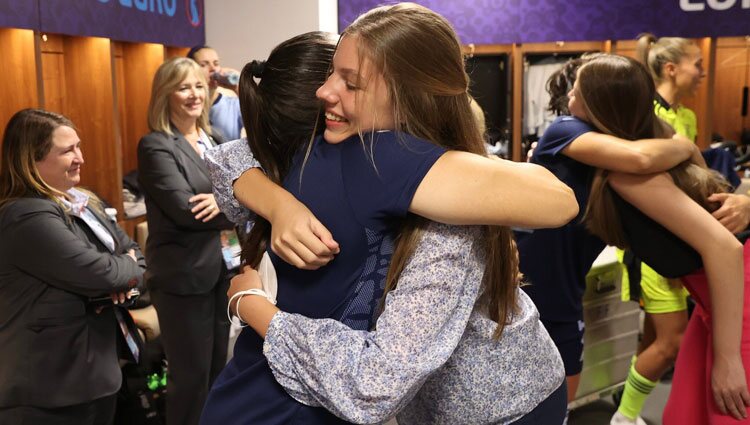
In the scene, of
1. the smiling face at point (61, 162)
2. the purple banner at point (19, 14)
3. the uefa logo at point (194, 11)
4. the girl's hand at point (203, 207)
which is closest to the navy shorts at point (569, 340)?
the girl's hand at point (203, 207)

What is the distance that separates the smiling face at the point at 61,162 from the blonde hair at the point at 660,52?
3183 mm

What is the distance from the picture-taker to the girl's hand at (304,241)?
130 cm

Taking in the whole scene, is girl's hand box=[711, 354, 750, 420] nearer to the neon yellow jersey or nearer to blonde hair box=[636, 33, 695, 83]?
the neon yellow jersey

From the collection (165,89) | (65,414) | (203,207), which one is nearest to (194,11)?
(165,89)

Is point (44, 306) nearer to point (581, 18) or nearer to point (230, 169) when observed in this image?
point (230, 169)

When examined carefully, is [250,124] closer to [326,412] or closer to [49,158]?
[326,412]

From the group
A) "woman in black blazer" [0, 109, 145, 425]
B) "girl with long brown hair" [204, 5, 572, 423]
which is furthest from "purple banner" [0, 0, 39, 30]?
"girl with long brown hair" [204, 5, 572, 423]

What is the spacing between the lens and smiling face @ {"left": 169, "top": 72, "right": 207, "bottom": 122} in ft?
12.3

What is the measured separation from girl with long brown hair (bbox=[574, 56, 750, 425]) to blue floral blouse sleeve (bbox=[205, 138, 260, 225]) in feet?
3.96

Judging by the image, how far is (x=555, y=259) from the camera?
105 inches

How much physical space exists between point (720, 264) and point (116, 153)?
4048 mm

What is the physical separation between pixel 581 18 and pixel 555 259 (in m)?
4.00

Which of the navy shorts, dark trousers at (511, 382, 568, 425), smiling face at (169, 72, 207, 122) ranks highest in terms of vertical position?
smiling face at (169, 72, 207, 122)

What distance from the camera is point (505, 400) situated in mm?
1519
